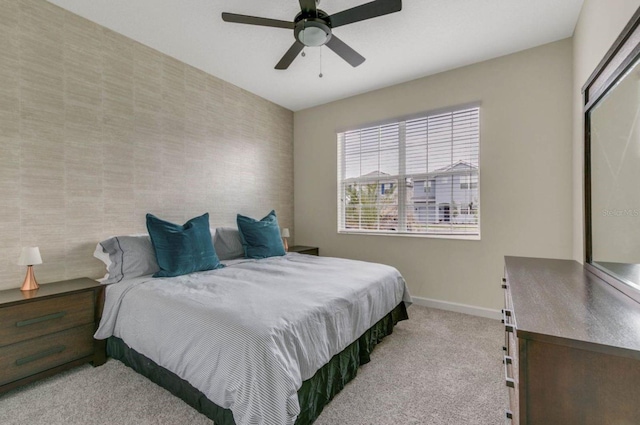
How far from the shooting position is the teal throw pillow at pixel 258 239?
338 cm

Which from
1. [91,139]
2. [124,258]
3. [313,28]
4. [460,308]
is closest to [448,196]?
[460,308]

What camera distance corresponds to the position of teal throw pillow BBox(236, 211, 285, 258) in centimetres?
338

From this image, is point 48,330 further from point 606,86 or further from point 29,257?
point 606,86

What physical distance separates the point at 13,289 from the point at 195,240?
4.08 ft

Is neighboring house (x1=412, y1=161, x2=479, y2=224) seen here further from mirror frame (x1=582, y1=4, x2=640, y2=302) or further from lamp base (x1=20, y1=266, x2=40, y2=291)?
lamp base (x1=20, y1=266, x2=40, y2=291)

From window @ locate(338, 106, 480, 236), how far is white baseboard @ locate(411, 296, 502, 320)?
81 cm

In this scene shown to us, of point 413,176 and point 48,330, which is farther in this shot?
point 413,176

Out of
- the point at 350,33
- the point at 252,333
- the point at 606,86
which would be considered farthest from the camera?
the point at 350,33

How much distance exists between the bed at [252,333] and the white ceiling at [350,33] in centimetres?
216

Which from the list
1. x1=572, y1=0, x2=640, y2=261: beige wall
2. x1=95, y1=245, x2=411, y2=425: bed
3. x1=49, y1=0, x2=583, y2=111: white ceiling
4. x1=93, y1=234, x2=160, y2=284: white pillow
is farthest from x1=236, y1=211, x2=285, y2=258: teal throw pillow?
x1=572, y1=0, x2=640, y2=261: beige wall

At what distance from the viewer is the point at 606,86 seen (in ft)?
5.20

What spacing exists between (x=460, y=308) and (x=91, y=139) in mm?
4037

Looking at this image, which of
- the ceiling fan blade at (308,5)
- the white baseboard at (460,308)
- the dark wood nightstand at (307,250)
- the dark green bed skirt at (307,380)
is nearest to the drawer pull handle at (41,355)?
the dark green bed skirt at (307,380)

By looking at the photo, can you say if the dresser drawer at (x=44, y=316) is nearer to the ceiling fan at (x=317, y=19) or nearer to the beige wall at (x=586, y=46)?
the ceiling fan at (x=317, y=19)
